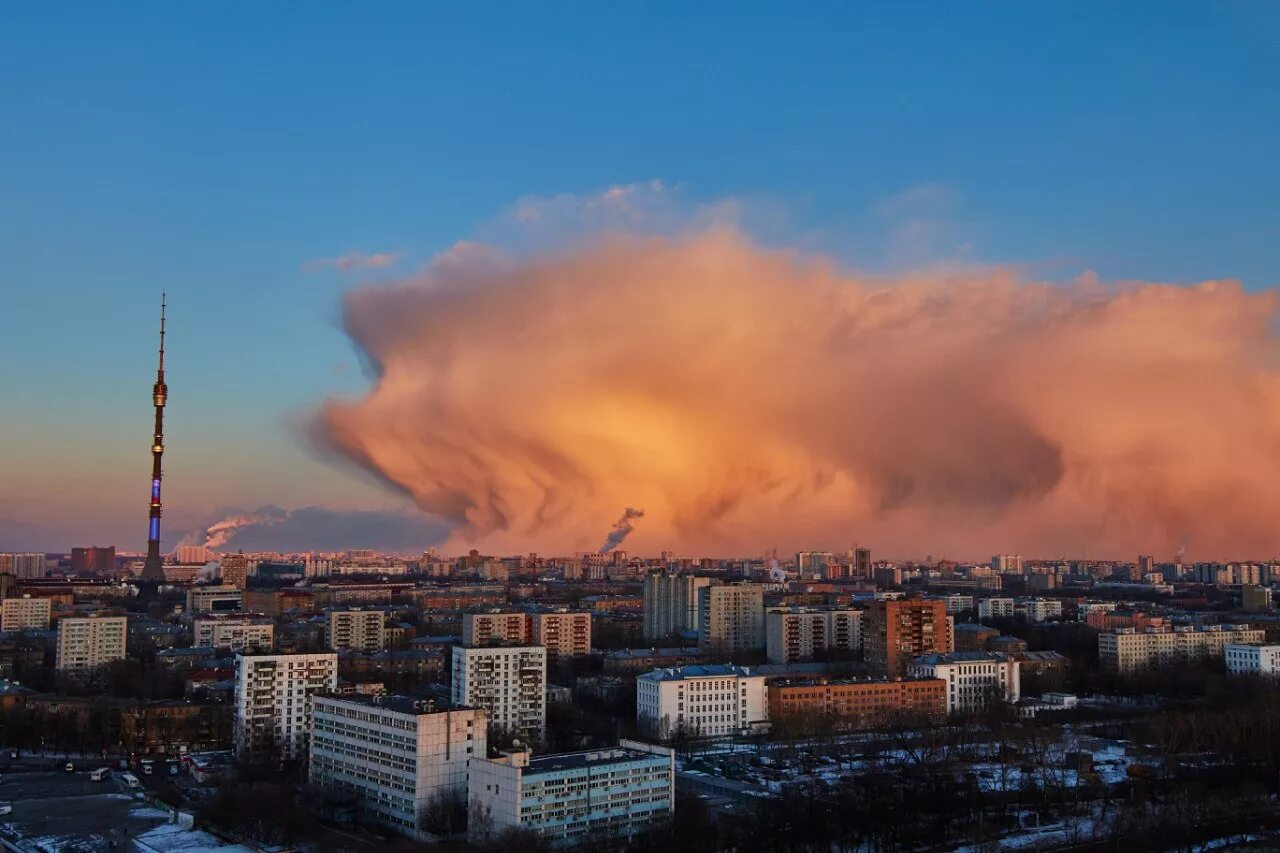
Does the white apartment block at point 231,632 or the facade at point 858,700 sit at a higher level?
the white apartment block at point 231,632

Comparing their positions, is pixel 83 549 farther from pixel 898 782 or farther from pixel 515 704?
pixel 898 782

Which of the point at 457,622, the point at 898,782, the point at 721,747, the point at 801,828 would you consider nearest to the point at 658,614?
the point at 457,622

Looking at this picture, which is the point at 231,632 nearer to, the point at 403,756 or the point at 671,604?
the point at 671,604

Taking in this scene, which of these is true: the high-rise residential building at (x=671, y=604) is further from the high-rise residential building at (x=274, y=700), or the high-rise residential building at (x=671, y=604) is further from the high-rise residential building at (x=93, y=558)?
the high-rise residential building at (x=93, y=558)

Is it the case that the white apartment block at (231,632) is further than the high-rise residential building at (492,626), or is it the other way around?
the white apartment block at (231,632)

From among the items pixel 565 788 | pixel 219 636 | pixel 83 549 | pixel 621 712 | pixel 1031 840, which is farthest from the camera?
pixel 83 549

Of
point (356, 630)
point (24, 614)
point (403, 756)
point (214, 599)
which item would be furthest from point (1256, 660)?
point (24, 614)

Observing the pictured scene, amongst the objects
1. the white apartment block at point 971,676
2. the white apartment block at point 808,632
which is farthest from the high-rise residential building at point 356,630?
the white apartment block at point 971,676
